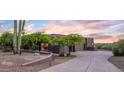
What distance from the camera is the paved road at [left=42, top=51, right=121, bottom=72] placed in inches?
327

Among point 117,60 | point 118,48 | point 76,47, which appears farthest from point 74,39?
point 117,60

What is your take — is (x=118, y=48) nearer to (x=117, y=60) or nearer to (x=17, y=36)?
(x=117, y=60)

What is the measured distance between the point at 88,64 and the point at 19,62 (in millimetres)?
2256

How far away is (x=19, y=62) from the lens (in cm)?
847

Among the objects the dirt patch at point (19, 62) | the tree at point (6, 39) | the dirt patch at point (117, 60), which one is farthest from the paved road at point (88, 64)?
the tree at point (6, 39)

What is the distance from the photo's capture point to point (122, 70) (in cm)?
829

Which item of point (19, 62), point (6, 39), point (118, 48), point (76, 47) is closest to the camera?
point (19, 62)
